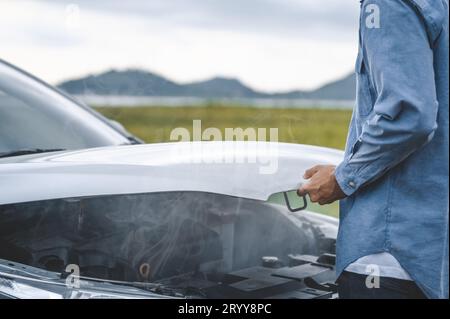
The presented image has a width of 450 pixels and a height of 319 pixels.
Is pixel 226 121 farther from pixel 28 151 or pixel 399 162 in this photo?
pixel 399 162

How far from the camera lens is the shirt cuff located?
1.57 meters

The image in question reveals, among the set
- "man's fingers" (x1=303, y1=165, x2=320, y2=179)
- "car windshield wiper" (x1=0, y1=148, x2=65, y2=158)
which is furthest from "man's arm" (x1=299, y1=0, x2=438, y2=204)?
"car windshield wiper" (x1=0, y1=148, x2=65, y2=158)

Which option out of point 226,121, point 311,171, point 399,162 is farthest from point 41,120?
point 226,121

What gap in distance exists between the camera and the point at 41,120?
9.50 feet

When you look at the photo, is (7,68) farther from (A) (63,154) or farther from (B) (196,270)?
(B) (196,270)

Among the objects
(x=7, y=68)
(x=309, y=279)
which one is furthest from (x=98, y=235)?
(x=7, y=68)

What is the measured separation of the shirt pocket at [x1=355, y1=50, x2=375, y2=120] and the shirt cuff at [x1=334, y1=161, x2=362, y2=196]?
15 centimetres

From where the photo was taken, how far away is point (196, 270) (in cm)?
226

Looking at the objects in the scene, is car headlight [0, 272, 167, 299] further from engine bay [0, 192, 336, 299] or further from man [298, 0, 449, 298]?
man [298, 0, 449, 298]

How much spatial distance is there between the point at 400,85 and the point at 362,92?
0.18 metres

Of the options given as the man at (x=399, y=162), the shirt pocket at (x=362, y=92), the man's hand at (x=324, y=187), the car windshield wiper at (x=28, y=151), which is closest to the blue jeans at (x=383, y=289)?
the man at (x=399, y=162)

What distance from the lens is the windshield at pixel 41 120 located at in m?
2.59

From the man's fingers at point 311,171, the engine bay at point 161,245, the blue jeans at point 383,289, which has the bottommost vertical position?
the blue jeans at point 383,289

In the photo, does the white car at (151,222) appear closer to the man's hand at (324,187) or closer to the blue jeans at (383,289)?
the man's hand at (324,187)
